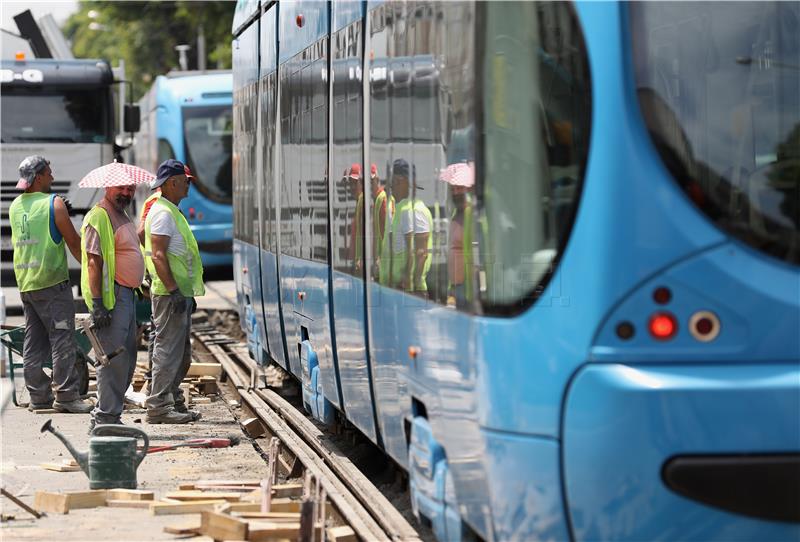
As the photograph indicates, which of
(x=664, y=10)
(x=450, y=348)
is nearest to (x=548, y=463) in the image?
(x=450, y=348)

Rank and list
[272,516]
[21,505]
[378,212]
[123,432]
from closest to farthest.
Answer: [272,516] < [378,212] < [21,505] < [123,432]

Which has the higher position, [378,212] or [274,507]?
[378,212]

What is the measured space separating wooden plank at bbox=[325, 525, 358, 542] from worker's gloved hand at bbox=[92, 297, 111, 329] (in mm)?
3820

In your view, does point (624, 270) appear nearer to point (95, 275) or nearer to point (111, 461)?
point (111, 461)

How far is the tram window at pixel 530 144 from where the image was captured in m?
5.51

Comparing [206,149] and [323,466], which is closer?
[323,466]

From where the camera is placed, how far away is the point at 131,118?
2370 centimetres

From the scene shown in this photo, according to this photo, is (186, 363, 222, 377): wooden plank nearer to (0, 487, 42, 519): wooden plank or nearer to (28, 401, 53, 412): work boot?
(28, 401, 53, 412): work boot

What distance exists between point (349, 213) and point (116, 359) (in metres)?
2.77

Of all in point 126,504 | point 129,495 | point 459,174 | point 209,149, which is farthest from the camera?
point 209,149

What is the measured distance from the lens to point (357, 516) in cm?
796

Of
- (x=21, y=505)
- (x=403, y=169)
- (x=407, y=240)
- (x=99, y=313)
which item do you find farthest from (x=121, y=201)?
(x=407, y=240)

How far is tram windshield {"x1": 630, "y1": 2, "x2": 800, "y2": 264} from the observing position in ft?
18.0

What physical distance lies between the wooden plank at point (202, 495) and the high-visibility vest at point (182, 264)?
129 inches
